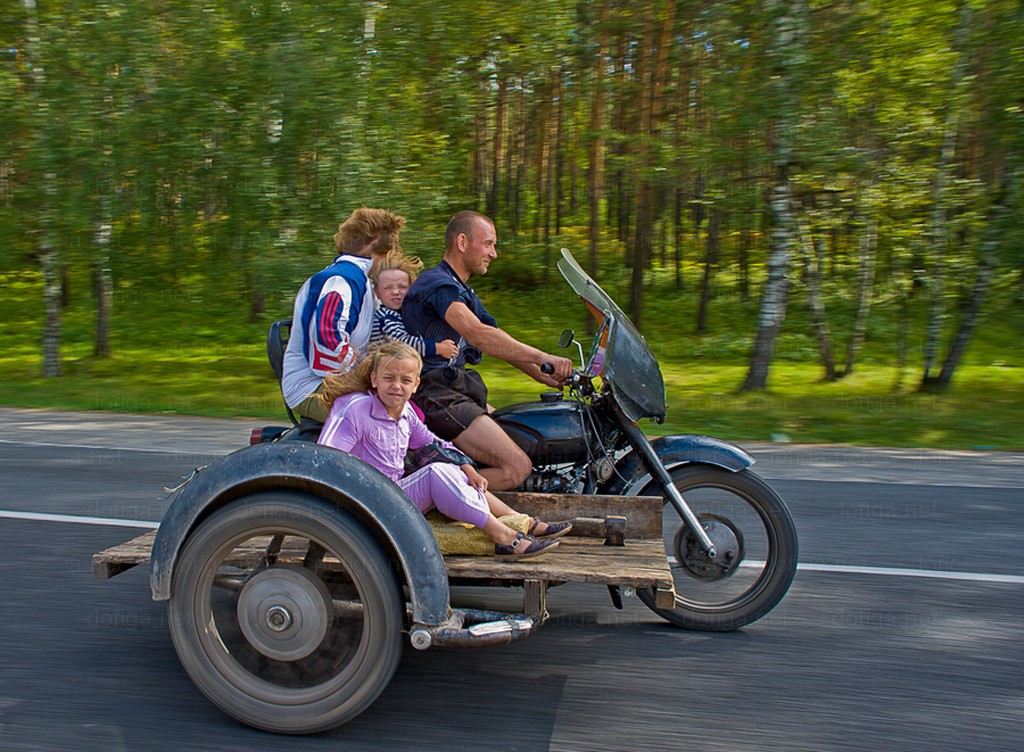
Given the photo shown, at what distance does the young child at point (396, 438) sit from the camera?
3.83 meters

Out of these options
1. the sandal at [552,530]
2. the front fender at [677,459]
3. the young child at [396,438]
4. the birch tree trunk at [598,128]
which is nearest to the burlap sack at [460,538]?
the young child at [396,438]

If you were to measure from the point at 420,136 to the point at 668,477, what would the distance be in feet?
38.3

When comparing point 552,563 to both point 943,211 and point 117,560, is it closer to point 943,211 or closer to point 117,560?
point 117,560

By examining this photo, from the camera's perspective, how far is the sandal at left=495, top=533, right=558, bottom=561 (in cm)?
389

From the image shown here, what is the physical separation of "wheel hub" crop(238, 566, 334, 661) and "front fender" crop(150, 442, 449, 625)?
29 centimetres

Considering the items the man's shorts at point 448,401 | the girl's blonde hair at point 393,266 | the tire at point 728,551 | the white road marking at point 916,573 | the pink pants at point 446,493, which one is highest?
the girl's blonde hair at point 393,266

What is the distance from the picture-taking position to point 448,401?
176 inches

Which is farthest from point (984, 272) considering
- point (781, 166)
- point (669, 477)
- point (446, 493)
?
point (446, 493)

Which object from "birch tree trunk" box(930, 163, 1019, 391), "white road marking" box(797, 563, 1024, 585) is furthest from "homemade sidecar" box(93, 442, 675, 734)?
"birch tree trunk" box(930, 163, 1019, 391)

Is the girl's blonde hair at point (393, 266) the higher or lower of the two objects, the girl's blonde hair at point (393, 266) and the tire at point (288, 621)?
the higher

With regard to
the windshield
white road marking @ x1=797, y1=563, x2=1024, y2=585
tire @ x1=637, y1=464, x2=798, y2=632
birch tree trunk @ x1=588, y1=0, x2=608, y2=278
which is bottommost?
white road marking @ x1=797, y1=563, x2=1024, y2=585

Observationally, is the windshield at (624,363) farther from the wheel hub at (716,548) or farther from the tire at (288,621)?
the tire at (288,621)

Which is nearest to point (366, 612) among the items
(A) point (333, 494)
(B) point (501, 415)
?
(A) point (333, 494)

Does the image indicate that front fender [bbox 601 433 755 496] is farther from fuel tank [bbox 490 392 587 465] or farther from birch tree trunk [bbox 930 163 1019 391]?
birch tree trunk [bbox 930 163 1019 391]
